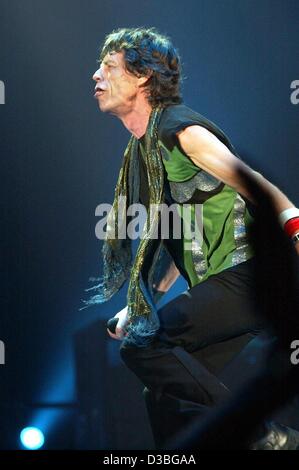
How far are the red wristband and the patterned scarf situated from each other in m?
0.44

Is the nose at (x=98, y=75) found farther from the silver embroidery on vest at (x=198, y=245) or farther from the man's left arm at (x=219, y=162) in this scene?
the silver embroidery on vest at (x=198, y=245)

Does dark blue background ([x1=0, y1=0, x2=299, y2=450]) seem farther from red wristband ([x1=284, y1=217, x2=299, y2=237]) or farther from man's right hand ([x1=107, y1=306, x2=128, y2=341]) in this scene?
red wristband ([x1=284, y1=217, x2=299, y2=237])

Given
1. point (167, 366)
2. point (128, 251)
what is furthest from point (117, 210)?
point (167, 366)

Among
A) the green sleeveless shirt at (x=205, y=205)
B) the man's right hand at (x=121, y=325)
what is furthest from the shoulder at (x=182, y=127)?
the man's right hand at (x=121, y=325)

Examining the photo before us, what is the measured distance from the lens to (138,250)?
2242 mm

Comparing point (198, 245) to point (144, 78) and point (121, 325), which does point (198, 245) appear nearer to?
point (121, 325)

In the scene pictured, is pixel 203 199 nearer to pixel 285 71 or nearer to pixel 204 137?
pixel 204 137

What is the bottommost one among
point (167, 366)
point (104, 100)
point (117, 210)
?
point (167, 366)

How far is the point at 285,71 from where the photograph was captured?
2465 mm

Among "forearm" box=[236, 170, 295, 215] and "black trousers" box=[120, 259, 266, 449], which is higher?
"forearm" box=[236, 170, 295, 215]

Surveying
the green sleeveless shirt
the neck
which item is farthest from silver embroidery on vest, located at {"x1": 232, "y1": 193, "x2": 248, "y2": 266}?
the neck

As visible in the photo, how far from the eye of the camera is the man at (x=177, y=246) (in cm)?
214

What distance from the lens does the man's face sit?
233 centimetres

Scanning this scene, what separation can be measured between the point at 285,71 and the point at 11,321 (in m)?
1.31
